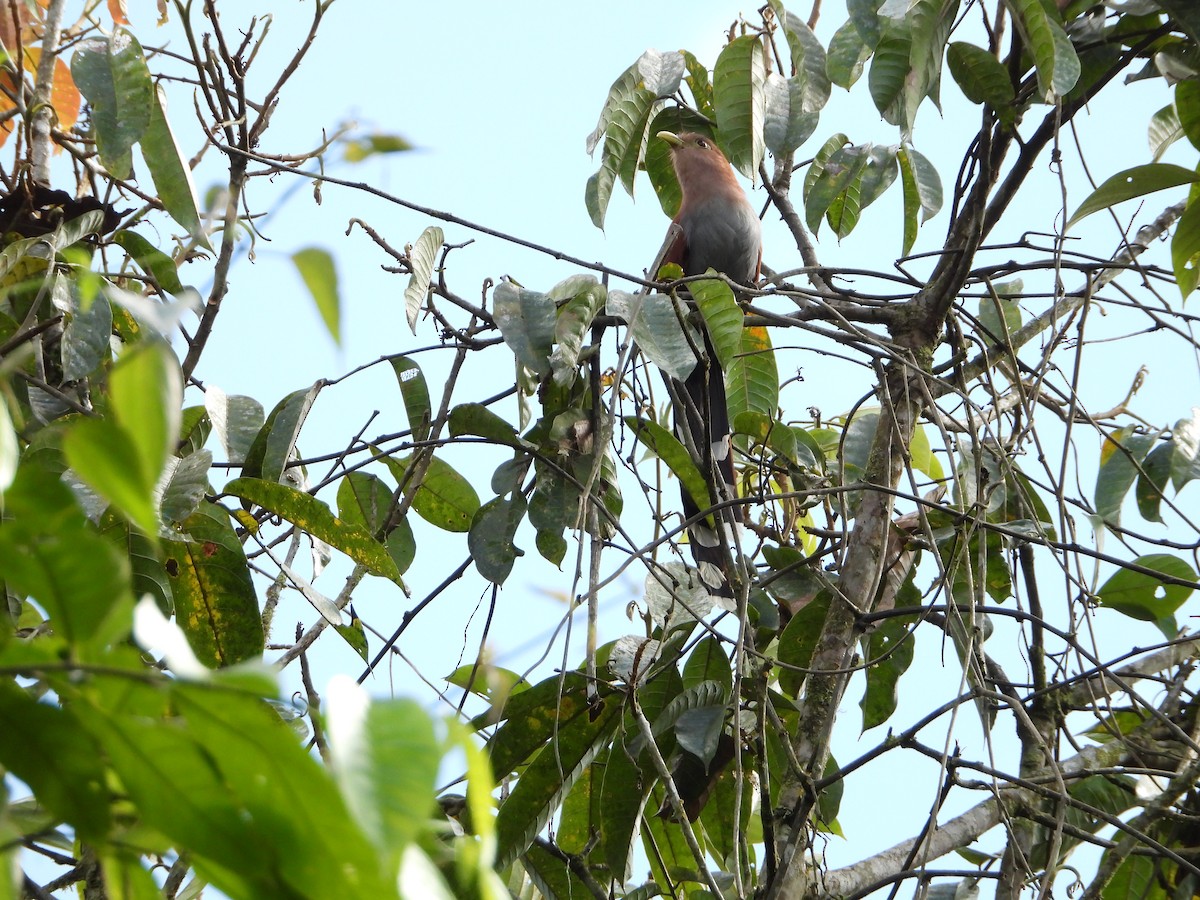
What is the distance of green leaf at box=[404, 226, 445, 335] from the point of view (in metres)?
1.48

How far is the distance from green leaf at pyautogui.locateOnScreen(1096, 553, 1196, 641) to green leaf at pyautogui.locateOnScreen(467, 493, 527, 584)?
1.01 metres

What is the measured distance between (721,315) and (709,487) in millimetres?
253

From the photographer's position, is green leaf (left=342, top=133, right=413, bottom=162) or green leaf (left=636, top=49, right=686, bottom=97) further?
green leaf (left=636, top=49, right=686, bottom=97)

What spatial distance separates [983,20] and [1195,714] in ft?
4.16

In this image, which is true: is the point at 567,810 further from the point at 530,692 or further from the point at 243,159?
the point at 243,159

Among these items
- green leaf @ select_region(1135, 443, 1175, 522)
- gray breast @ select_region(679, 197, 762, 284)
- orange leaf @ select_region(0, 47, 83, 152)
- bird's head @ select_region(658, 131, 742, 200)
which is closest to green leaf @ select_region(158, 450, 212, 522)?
green leaf @ select_region(1135, 443, 1175, 522)

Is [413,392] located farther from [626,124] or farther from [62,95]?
[62,95]

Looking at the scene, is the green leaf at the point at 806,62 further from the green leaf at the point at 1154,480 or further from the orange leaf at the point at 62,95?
the orange leaf at the point at 62,95

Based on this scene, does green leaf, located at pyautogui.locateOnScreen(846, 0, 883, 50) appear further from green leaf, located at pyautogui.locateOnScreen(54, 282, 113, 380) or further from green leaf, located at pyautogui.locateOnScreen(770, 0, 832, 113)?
green leaf, located at pyautogui.locateOnScreen(54, 282, 113, 380)

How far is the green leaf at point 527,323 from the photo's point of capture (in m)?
1.46

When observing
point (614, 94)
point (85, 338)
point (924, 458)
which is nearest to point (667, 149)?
point (614, 94)

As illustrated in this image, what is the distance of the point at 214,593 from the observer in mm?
1362

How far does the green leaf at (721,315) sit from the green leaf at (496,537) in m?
0.37

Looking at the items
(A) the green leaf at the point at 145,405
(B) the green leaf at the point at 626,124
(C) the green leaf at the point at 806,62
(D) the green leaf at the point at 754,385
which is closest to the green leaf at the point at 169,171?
(B) the green leaf at the point at 626,124
